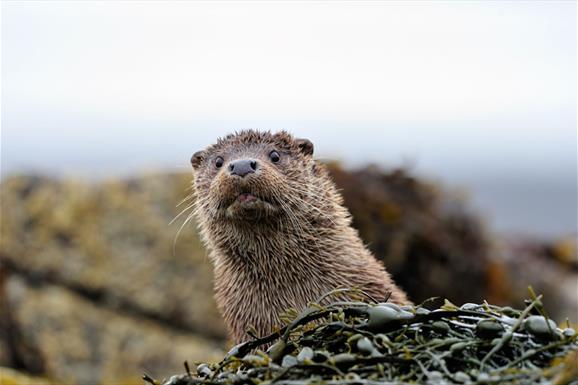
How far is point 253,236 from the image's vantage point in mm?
5184

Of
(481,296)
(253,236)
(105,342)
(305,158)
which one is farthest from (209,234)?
(481,296)

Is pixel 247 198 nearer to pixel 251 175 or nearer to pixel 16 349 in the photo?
pixel 251 175

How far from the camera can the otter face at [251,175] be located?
4.91 meters

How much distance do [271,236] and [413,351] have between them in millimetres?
2426

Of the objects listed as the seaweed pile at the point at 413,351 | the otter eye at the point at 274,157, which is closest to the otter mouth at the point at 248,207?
the otter eye at the point at 274,157

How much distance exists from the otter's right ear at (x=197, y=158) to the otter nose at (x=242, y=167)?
864 mm

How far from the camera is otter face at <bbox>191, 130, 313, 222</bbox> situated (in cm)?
491

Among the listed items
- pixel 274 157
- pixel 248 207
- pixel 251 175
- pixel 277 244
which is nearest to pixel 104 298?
pixel 274 157

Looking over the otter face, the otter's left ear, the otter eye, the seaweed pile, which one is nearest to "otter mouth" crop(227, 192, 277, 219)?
the otter face

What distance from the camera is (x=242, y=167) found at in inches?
192

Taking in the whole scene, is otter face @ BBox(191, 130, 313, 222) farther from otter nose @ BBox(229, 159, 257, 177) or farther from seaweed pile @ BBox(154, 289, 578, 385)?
seaweed pile @ BBox(154, 289, 578, 385)

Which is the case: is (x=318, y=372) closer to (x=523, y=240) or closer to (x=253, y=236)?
(x=253, y=236)

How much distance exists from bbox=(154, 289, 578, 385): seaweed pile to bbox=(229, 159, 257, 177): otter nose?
1.83 metres

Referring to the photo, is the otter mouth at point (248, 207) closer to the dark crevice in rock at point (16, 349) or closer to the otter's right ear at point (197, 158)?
the otter's right ear at point (197, 158)
